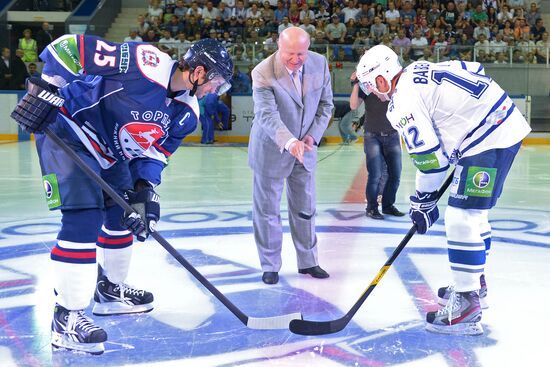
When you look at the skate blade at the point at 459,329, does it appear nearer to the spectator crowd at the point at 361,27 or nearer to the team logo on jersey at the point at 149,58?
the team logo on jersey at the point at 149,58

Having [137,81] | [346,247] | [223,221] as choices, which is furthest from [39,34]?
[137,81]

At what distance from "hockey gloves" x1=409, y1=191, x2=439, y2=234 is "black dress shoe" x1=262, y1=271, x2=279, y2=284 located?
3.48 ft

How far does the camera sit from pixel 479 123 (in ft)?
11.0

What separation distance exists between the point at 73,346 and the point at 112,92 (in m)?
1.04

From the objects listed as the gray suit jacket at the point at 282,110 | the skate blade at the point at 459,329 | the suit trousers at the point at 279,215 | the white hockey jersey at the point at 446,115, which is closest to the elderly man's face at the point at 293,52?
the gray suit jacket at the point at 282,110

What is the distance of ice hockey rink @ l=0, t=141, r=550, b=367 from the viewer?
314 centimetres

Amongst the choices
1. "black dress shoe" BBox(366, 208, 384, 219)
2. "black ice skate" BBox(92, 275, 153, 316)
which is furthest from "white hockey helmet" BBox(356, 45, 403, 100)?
"black dress shoe" BBox(366, 208, 384, 219)

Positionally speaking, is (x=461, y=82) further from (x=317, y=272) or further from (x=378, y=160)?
(x=378, y=160)

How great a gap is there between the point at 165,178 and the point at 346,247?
387 centimetres

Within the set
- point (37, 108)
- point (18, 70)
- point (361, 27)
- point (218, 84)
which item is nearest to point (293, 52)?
point (218, 84)

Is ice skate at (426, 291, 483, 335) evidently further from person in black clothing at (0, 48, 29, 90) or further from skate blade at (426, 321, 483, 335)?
person in black clothing at (0, 48, 29, 90)

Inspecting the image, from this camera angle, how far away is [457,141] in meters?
3.39

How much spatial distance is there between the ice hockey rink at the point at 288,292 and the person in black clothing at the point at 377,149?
21cm

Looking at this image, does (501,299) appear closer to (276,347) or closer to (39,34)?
(276,347)
